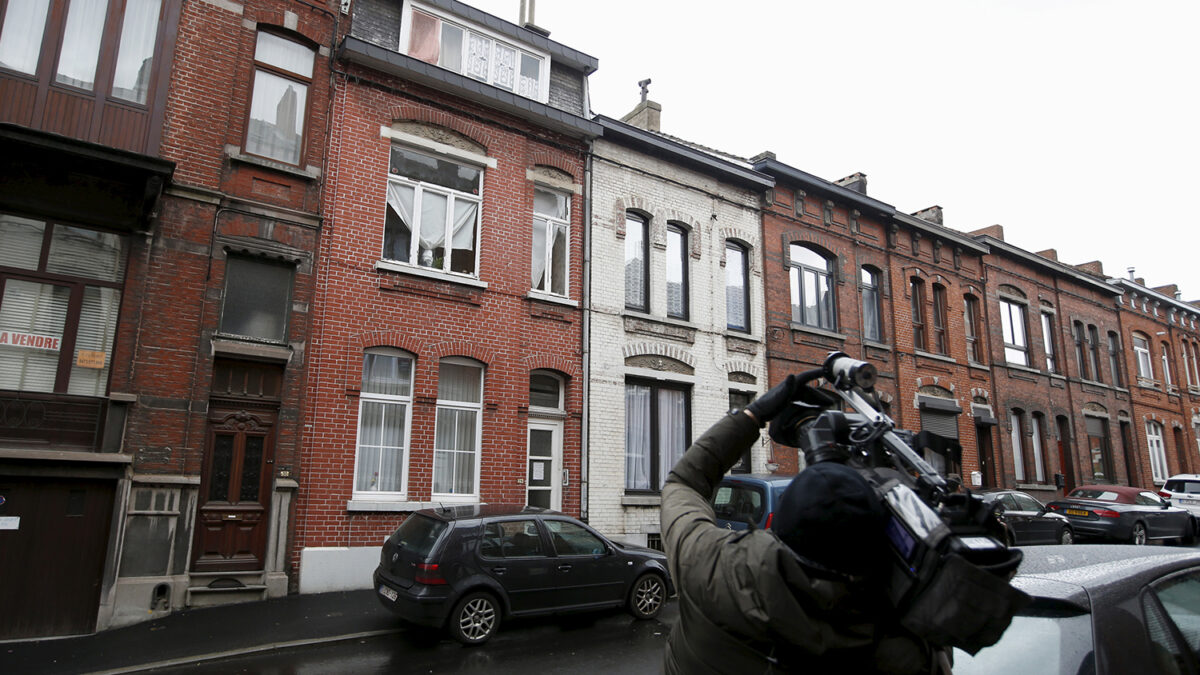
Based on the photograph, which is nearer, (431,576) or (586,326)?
(431,576)

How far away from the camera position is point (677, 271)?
1536cm

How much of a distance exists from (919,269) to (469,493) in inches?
579

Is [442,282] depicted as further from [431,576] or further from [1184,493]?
[1184,493]

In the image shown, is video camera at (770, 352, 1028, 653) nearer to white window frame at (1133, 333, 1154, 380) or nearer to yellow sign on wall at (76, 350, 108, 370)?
yellow sign on wall at (76, 350, 108, 370)

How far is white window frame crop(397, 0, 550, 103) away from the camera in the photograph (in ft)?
39.7


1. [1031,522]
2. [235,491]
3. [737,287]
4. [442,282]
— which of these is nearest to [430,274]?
[442,282]

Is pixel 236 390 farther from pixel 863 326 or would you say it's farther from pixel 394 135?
pixel 863 326

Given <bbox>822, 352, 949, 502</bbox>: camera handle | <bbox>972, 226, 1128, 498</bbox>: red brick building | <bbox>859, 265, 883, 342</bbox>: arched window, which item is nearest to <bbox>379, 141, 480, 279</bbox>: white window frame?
<bbox>822, 352, 949, 502</bbox>: camera handle

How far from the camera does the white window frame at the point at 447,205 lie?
38.7 feet

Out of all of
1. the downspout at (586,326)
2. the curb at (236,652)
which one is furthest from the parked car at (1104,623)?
the downspout at (586,326)

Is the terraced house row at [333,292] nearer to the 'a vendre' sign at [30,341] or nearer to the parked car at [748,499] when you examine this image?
the 'a vendre' sign at [30,341]

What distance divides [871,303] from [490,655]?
15.0 m

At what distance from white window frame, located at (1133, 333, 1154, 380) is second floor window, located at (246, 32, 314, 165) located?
30216 mm

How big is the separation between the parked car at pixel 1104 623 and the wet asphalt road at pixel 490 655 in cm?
460
